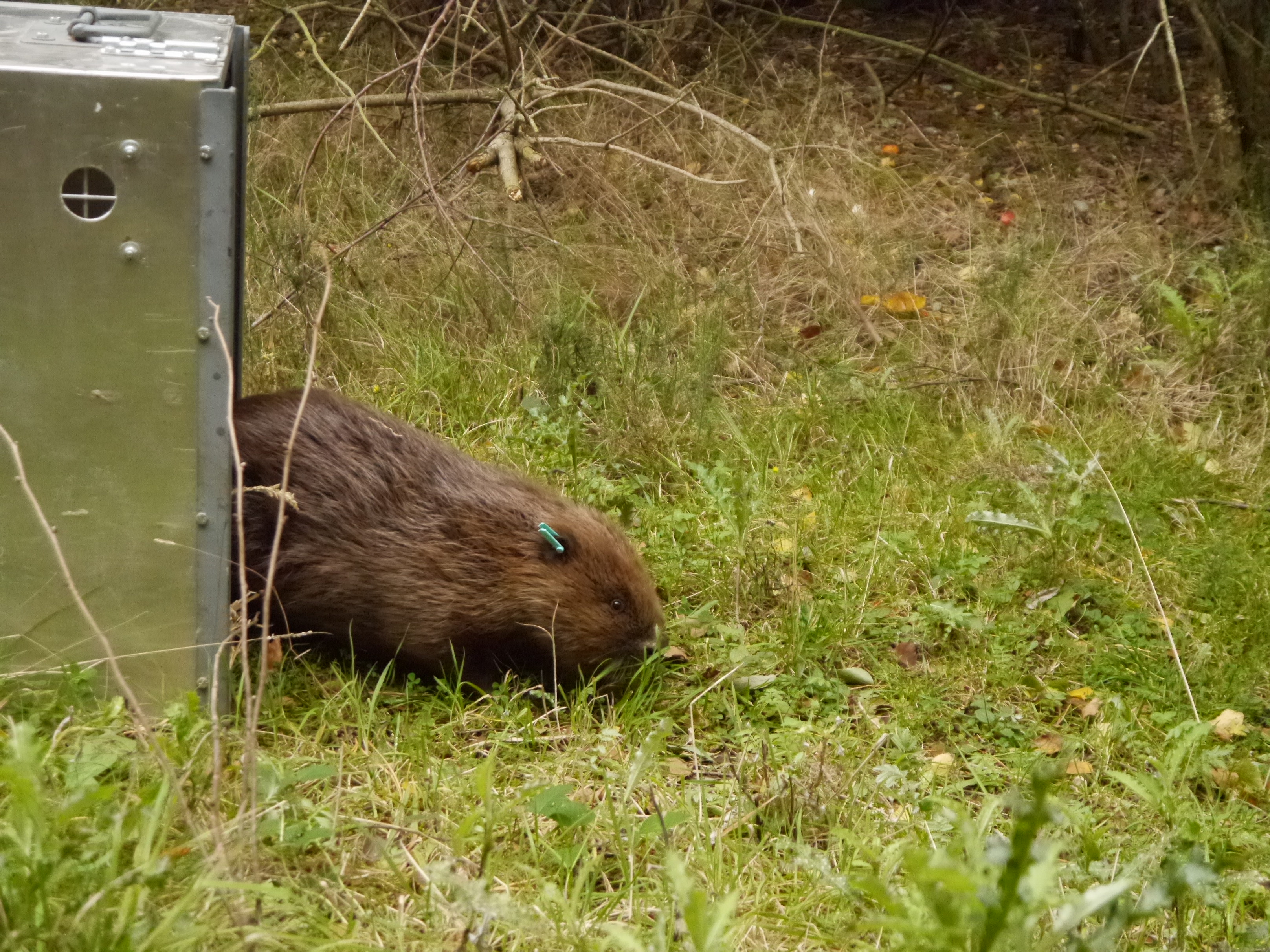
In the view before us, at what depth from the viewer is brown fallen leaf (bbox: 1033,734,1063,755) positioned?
3.07 metres

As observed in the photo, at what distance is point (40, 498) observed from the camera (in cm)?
254

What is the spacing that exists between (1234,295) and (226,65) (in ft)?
14.0

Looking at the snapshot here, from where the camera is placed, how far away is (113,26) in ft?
8.87

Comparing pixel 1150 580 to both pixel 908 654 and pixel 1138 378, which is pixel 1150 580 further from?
pixel 1138 378

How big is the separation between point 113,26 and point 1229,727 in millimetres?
3096

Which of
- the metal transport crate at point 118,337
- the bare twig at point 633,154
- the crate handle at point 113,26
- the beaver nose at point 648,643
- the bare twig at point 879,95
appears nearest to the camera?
the metal transport crate at point 118,337

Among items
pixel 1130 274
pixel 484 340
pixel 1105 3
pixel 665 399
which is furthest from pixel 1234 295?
pixel 1105 3

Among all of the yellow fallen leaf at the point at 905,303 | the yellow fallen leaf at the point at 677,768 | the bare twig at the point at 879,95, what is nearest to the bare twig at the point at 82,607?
the yellow fallen leaf at the point at 677,768

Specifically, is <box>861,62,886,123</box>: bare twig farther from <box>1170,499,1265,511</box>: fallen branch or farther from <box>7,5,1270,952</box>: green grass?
<box>1170,499,1265,511</box>: fallen branch

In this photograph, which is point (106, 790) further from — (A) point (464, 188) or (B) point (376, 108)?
(B) point (376, 108)

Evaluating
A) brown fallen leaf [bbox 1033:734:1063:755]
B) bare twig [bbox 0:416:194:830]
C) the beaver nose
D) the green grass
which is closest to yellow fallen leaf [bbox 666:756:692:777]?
the green grass

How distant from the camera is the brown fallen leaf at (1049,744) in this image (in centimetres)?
307

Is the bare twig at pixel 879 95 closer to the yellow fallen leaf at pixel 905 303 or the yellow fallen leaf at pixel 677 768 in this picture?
the yellow fallen leaf at pixel 905 303

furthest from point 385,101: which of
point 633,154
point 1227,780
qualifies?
point 1227,780
